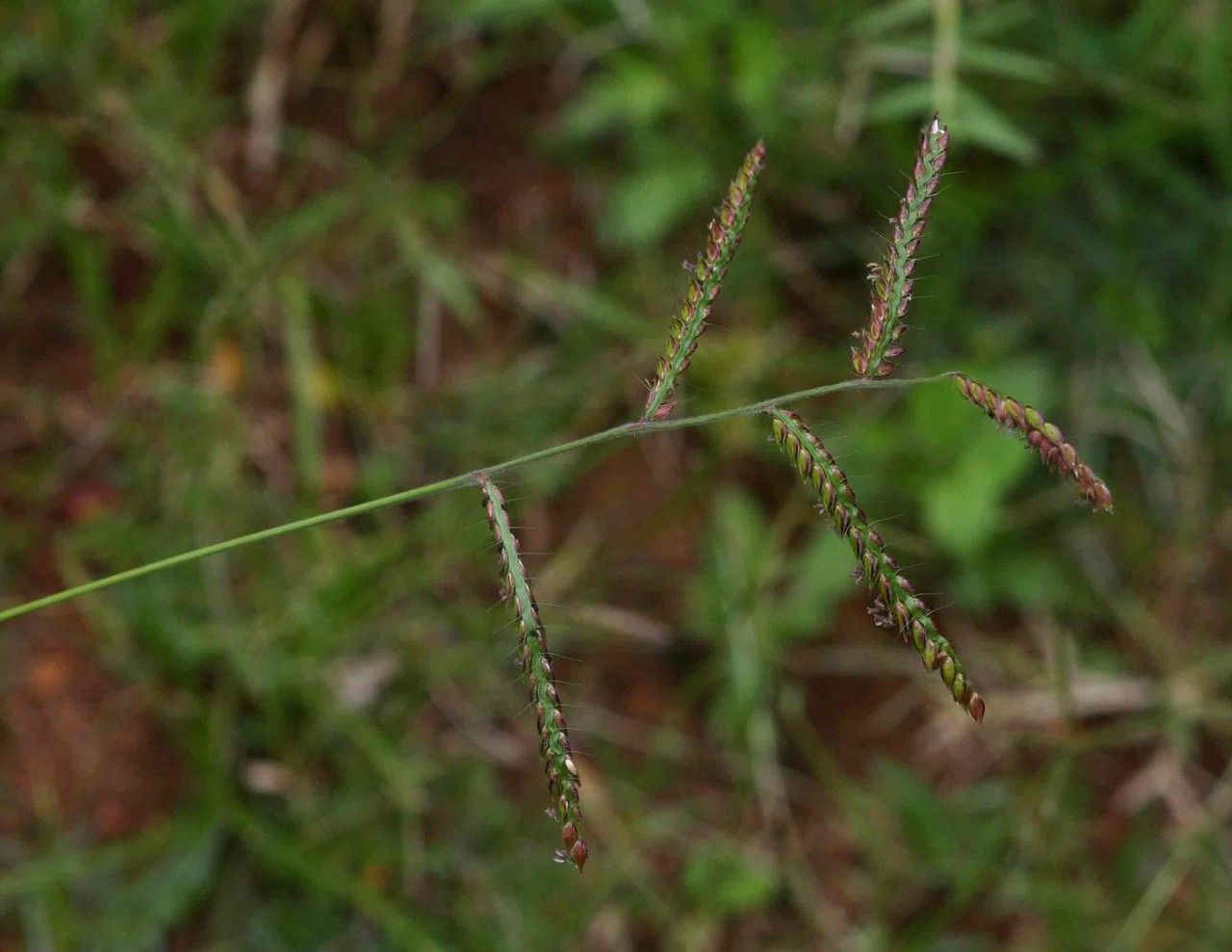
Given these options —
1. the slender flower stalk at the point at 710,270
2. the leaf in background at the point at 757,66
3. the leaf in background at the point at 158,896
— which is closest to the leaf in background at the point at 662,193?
the leaf in background at the point at 757,66

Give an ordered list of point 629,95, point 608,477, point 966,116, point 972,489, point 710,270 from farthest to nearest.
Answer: point 608,477, point 629,95, point 972,489, point 966,116, point 710,270

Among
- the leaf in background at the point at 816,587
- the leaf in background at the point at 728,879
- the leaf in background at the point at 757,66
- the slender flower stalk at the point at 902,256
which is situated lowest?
the leaf in background at the point at 728,879

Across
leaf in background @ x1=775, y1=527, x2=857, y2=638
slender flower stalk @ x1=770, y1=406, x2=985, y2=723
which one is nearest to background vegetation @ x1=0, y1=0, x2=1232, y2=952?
leaf in background @ x1=775, y1=527, x2=857, y2=638

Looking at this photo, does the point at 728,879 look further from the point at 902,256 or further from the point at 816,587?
the point at 902,256

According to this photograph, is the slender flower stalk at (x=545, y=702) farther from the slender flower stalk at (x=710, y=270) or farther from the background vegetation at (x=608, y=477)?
the background vegetation at (x=608, y=477)

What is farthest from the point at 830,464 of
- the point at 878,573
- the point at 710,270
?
the point at 710,270

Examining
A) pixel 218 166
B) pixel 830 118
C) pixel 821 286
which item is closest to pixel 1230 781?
pixel 821 286

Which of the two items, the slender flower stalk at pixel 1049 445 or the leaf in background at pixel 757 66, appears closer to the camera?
the slender flower stalk at pixel 1049 445

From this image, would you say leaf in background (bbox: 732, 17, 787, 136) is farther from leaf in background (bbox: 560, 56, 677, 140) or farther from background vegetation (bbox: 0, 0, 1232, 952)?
leaf in background (bbox: 560, 56, 677, 140)
